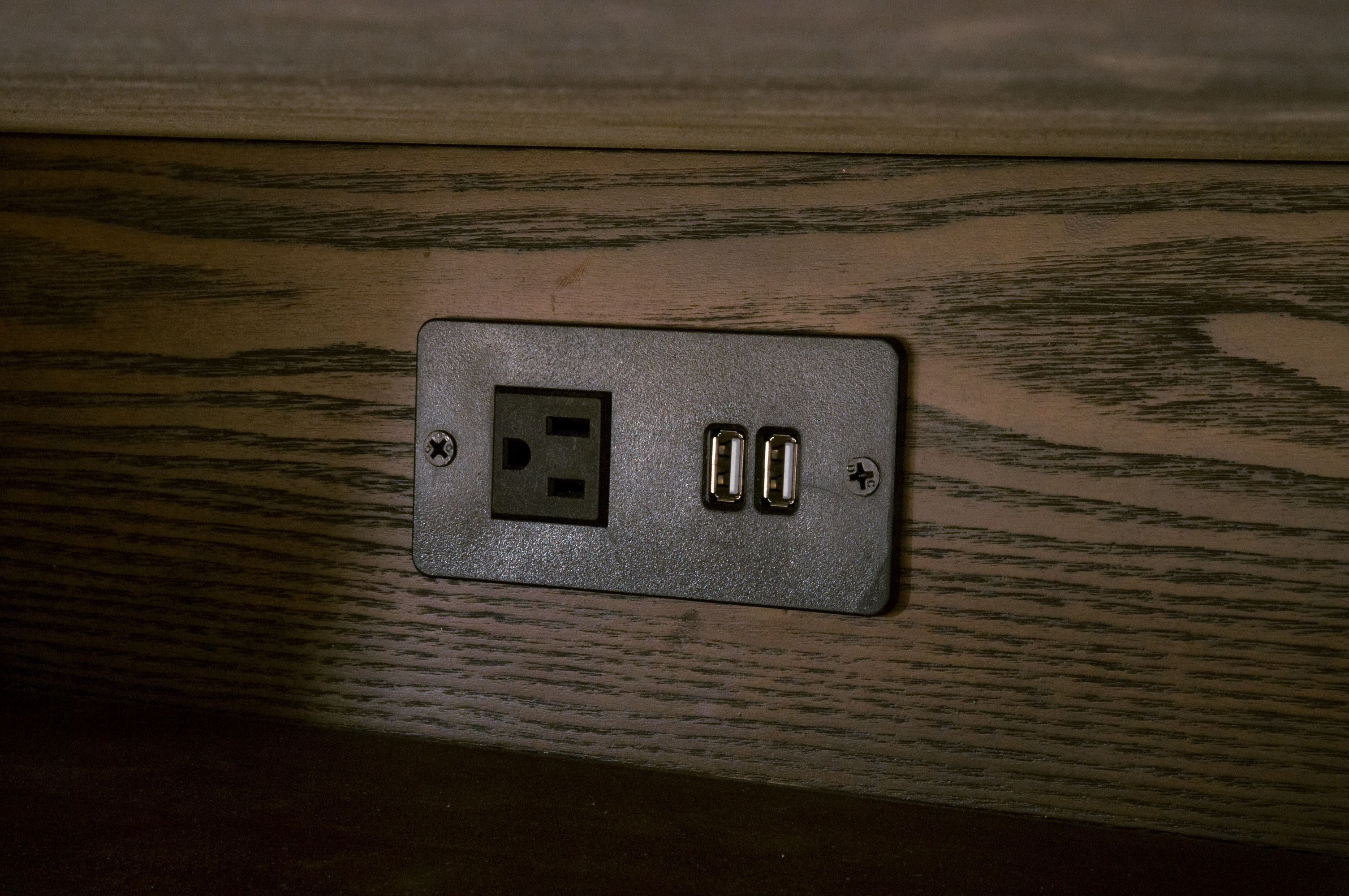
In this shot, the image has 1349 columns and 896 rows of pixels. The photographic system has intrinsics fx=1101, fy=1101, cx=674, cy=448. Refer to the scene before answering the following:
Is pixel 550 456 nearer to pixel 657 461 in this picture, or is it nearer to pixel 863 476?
pixel 657 461

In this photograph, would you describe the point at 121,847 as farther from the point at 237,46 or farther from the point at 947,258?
the point at 947,258

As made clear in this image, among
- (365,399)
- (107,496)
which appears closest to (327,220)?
(365,399)

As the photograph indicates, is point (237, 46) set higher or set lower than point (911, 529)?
higher

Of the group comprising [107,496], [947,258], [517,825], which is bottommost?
[517,825]

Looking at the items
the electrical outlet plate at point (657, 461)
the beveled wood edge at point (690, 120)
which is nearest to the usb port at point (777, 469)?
the electrical outlet plate at point (657, 461)

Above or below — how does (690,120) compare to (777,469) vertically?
above

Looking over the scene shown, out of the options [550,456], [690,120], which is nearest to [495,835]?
[550,456]

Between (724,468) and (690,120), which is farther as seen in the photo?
(724,468)
